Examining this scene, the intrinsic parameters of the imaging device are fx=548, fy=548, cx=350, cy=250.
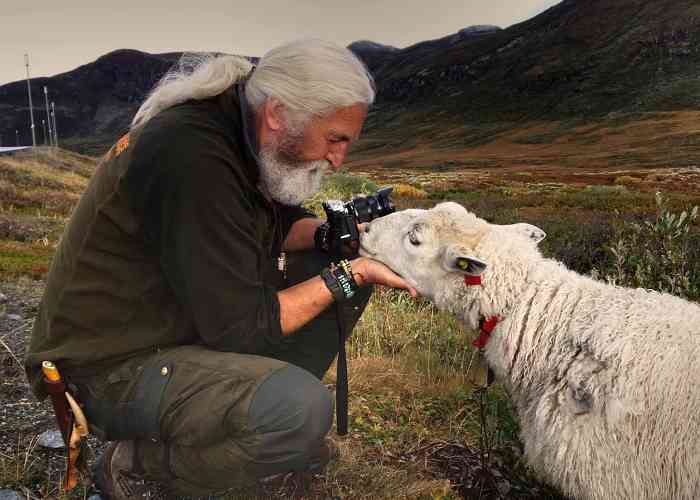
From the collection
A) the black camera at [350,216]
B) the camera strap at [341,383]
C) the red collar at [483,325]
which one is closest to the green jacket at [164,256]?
the camera strap at [341,383]

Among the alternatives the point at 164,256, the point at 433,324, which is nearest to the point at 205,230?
the point at 164,256

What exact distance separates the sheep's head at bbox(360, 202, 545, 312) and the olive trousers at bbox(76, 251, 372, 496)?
109 cm

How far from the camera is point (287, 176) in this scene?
3270 mm

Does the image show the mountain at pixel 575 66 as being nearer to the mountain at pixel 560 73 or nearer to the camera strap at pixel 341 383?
the mountain at pixel 560 73

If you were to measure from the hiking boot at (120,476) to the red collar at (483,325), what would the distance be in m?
2.16

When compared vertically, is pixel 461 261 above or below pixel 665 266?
above

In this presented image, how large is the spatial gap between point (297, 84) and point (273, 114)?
22 cm

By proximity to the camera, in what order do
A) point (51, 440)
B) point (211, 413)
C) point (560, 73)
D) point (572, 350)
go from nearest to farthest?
point (211, 413)
point (572, 350)
point (51, 440)
point (560, 73)

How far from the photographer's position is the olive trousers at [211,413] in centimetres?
279

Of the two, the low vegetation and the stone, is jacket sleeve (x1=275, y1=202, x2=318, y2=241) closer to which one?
the low vegetation

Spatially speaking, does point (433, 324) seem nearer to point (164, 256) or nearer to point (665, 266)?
point (665, 266)

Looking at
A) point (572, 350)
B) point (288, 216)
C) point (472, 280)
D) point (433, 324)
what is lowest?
point (433, 324)

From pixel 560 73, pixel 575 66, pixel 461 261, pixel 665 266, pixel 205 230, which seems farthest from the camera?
pixel 560 73

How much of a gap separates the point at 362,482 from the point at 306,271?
4.83 feet
